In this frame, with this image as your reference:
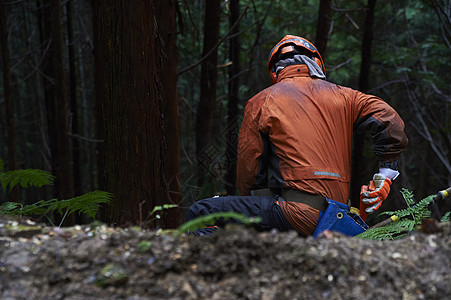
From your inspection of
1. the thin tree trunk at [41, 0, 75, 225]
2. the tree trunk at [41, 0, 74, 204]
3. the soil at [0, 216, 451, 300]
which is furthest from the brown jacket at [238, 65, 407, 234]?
the tree trunk at [41, 0, 74, 204]

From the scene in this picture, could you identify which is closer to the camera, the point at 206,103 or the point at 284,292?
the point at 284,292

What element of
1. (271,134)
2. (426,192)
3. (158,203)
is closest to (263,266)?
(271,134)

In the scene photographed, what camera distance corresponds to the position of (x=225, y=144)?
380 inches

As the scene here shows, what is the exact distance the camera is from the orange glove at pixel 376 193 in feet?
12.4

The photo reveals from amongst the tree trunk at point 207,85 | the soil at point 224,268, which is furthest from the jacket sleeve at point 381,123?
the tree trunk at point 207,85

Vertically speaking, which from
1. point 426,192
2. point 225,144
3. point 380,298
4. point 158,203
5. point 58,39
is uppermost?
point 58,39

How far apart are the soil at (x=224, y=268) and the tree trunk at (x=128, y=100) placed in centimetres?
189

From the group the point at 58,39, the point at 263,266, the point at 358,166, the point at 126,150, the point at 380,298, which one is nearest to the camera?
the point at 380,298

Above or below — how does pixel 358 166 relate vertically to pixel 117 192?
below

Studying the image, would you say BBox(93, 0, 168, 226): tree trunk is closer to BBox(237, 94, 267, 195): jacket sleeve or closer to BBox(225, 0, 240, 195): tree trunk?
BBox(237, 94, 267, 195): jacket sleeve

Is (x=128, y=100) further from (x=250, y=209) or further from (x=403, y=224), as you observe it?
(x=403, y=224)

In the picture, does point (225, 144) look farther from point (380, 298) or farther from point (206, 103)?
point (380, 298)

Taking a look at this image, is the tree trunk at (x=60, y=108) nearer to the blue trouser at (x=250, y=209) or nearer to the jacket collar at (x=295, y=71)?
the blue trouser at (x=250, y=209)

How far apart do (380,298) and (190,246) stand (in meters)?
0.78
